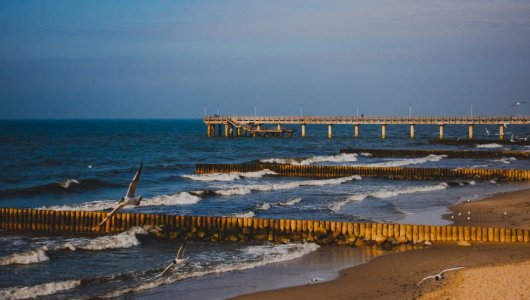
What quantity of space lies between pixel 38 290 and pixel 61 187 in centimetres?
2860

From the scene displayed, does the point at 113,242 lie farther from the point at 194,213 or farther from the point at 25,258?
the point at 194,213

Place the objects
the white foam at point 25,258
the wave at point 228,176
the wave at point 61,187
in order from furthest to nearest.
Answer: the wave at point 228,176
the wave at point 61,187
the white foam at point 25,258

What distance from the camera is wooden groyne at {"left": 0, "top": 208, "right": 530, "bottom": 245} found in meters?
21.5

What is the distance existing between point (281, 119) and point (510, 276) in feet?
266

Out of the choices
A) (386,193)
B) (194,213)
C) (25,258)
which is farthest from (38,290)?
(386,193)

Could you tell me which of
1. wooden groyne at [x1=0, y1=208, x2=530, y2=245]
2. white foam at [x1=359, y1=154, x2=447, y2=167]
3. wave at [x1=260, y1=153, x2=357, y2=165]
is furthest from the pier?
wooden groyne at [x1=0, y1=208, x2=530, y2=245]

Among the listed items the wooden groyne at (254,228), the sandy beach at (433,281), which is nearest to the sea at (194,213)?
the wooden groyne at (254,228)

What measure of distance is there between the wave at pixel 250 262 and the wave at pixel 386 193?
8596 millimetres

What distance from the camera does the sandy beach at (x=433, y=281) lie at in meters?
14.8

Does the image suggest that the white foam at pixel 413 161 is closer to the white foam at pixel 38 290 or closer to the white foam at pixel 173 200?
the white foam at pixel 173 200

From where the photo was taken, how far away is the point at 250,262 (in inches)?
758

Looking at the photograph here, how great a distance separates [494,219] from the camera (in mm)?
26609

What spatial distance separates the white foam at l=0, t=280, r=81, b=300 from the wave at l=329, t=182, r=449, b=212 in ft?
49.2

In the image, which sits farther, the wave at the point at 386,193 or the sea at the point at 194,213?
the wave at the point at 386,193
